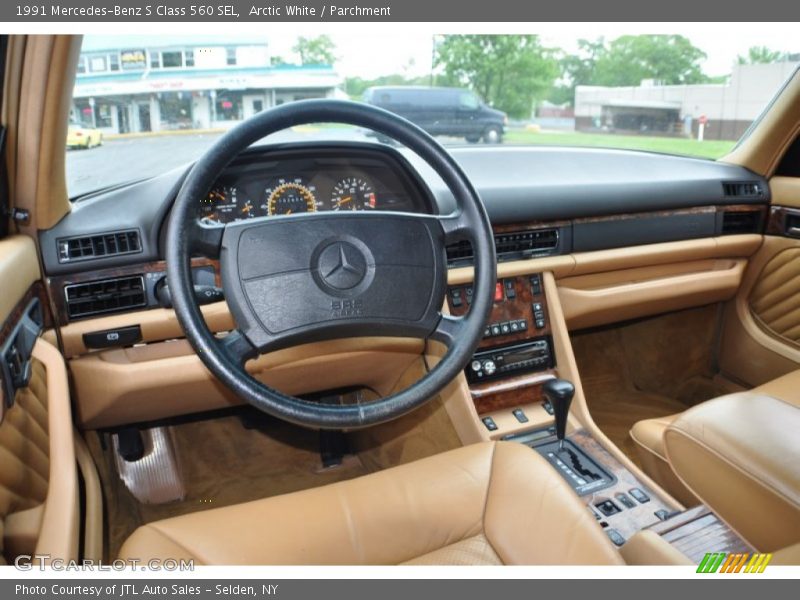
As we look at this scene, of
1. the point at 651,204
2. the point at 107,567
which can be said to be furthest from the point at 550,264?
the point at 107,567

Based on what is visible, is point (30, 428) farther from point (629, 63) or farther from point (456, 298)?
point (629, 63)

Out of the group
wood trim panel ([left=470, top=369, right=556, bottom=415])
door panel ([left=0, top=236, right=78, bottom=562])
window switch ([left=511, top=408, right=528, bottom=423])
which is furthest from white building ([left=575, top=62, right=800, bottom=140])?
door panel ([left=0, top=236, right=78, bottom=562])

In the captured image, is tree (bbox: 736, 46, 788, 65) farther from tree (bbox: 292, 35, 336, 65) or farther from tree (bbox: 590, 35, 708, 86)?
tree (bbox: 292, 35, 336, 65)

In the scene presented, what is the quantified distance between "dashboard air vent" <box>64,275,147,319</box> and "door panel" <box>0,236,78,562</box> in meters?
0.08

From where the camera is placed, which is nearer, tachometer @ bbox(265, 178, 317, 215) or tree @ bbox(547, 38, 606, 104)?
tachometer @ bbox(265, 178, 317, 215)

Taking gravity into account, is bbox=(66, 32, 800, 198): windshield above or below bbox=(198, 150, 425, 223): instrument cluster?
above

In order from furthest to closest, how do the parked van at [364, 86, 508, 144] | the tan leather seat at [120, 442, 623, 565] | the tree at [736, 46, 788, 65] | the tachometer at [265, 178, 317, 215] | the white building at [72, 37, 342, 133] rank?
1. the tree at [736, 46, 788, 65]
2. the parked van at [364, 86, 508, 144]
3. the tachometer at [265, 178, 317, 215]
4. the white building at [72, 37, 342, 133]
5. the tan leather seat at [120, 442, 623, 565]

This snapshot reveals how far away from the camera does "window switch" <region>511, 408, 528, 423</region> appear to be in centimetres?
229

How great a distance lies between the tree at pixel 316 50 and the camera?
5.88 feet

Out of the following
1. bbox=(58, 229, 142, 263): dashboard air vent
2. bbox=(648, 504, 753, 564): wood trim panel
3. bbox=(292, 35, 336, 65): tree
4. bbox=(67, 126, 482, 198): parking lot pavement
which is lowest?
bbox=(648, 504, 753, 564): wood trim panel

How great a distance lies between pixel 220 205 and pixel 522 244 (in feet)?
3.40

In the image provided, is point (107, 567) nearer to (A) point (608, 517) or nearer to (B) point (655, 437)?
(A) point (608, 517)

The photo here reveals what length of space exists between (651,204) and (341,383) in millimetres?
1360

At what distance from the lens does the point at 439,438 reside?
234cm
